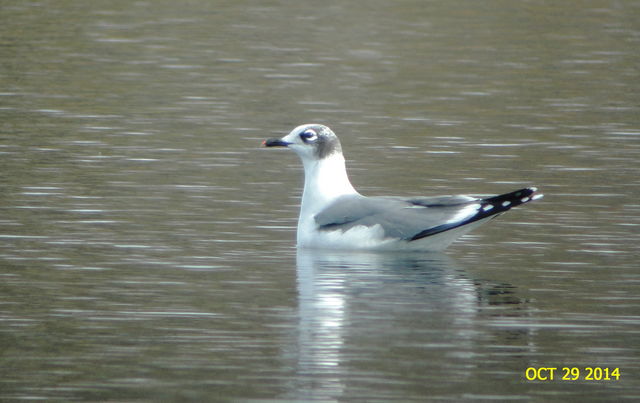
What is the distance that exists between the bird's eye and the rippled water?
0.98 m

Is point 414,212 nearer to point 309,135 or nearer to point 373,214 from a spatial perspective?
point 373,214

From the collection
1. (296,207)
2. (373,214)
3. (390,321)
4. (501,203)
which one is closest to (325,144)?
(373,214)

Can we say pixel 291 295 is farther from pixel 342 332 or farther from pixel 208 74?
pixel 208 74

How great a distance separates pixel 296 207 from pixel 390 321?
5216 mm

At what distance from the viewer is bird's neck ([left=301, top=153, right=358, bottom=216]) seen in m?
14.3

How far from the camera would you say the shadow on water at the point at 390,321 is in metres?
9.55

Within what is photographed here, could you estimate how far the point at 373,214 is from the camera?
541 inches

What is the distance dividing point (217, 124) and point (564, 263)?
9020 millimetres

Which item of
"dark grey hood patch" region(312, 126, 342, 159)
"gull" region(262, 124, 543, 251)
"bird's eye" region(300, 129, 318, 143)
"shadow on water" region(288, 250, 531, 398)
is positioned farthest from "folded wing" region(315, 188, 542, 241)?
"bird's eye" region(300, 129, 318, 143)

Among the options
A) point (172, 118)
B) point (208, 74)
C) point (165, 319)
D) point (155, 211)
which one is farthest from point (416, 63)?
point (165, 319)

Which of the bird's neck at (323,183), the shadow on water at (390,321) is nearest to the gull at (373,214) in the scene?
the bird's neck at (323,183)

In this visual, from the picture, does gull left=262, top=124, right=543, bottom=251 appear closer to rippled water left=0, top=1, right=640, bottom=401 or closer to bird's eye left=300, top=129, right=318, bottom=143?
bird's eye left=300, top=129, right=318, bottom=143

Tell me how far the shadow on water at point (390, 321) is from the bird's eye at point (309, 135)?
4.20ft

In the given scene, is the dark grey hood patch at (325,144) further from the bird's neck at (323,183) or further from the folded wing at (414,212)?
the folded wing at (414,212)
